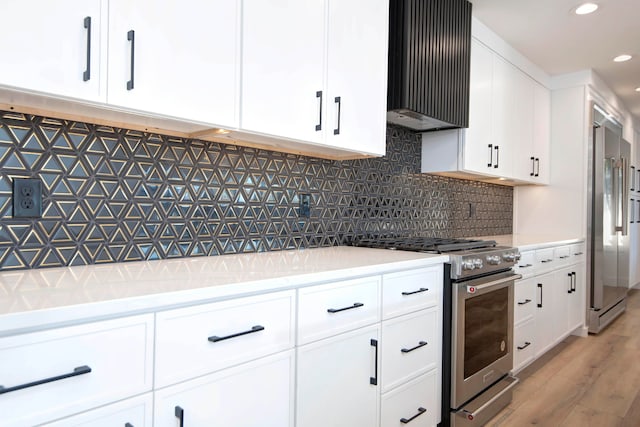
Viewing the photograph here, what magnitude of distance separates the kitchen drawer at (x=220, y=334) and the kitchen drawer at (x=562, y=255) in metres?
2.92

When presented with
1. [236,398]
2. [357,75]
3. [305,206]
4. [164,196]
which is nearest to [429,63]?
[357,75]

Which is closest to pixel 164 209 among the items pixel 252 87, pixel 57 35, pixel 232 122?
pixel 232 122

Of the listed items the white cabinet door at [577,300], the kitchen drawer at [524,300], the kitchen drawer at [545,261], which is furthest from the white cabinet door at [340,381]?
the white cabinet door at [577,300]

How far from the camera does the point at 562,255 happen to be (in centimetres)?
358

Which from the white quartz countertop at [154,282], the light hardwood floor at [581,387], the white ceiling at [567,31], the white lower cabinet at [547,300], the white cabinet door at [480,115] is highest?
the white ceiling at [567,31]

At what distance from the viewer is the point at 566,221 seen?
414 cm

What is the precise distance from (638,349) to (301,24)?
12.9ft

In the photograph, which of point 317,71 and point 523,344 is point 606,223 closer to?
point 523,344

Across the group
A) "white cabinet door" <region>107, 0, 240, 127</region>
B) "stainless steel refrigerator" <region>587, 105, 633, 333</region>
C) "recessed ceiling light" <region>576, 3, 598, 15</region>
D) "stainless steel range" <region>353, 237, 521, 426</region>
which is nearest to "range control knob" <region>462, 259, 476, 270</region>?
"stainless steel range" <region>353, 237, 521, 426</region>

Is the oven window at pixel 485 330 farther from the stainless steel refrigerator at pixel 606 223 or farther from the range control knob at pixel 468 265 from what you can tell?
the stainless steel refrigerator at pixel 606 223

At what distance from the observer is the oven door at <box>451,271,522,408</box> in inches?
80.7

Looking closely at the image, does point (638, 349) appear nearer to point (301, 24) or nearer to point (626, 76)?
point (626, 76)

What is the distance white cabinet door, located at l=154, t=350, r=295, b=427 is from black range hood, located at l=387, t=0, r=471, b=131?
1.63 m

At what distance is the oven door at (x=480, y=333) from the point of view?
2051mm
